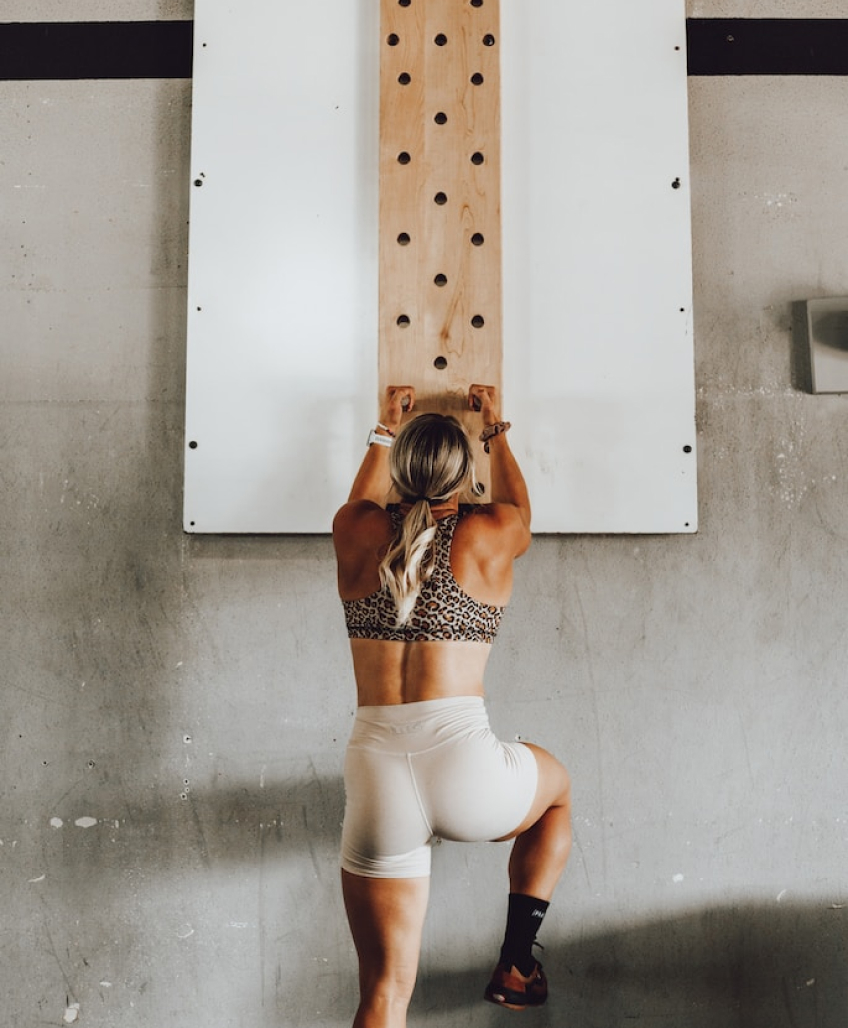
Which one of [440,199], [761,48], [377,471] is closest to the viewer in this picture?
[377,471]

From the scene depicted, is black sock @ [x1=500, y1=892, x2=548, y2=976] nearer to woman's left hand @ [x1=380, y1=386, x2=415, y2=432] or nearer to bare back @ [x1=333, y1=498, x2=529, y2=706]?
bare back @ [x1=333, y1=498, x2=529, y2=706]

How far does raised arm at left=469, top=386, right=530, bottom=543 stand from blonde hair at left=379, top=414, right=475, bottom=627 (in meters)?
0.19

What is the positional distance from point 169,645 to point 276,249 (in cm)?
111

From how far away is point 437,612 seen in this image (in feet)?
5.22

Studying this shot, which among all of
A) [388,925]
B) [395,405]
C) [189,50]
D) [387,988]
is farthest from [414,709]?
[189,50]

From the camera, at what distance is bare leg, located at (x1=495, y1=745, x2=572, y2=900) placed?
1740mm

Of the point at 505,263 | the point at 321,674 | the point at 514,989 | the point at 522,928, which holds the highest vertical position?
the point at 505,263

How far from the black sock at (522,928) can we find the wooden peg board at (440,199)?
1.18m

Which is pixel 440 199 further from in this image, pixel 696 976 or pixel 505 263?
pixel 696 976

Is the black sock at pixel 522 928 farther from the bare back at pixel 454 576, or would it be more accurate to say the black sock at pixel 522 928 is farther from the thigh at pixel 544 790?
the bare back at pixel 454 576

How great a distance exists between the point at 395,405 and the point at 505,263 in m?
0.53

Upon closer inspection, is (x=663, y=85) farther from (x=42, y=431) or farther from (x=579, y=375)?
(x=42, y=431)

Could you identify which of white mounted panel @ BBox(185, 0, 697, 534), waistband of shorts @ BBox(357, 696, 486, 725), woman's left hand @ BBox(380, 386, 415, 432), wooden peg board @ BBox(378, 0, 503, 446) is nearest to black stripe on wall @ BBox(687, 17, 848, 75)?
white mounted panel @ BBox(185, 0, 697, 534)

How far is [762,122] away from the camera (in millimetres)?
2295
